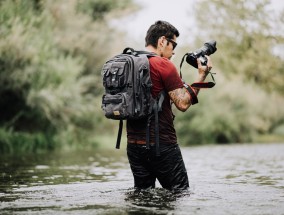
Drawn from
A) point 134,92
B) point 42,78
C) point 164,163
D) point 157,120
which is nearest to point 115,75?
point 134,92

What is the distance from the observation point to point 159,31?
5625 millimetres

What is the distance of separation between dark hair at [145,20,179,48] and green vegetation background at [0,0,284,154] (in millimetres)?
11443

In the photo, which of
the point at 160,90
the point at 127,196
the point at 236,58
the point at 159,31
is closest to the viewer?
the point at 160,90

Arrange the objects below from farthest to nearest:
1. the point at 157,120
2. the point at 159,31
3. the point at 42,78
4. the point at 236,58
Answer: the point at 236,58 → the point at 42,78 → the point at 159,31 → the point at 157,120

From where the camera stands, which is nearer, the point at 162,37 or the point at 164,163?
the point at 164,163

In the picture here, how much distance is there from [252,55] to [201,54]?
21.1 meters

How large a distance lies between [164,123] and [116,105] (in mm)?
495

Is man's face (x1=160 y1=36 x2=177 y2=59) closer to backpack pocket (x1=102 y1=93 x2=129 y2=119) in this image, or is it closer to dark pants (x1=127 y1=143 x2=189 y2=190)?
backpack pocket (x1=102 y1=93 x2=129 y2=119)

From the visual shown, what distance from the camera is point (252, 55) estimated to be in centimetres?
2616

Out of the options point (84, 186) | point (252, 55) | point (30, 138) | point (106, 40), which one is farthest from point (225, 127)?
point (84, 186)

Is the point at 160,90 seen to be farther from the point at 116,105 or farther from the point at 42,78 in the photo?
the point at 42,78

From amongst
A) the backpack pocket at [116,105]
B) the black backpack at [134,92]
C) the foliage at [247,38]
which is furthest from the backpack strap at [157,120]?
the foliage at [247,38]

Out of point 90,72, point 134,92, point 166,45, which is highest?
point 90,72

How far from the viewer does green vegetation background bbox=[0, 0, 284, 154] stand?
17.6 m
